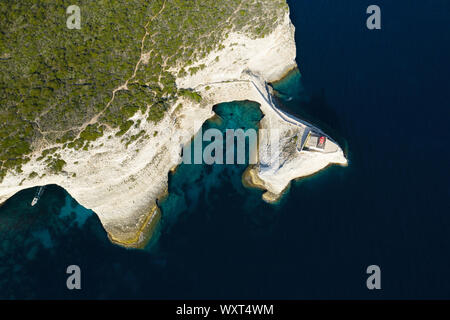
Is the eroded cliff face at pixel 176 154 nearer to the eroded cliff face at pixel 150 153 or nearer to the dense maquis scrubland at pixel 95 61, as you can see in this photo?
the eroded cliff face at pixel 150 153

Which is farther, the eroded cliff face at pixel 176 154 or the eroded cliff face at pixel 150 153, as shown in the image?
the eroded cliff face at pixel 176 154

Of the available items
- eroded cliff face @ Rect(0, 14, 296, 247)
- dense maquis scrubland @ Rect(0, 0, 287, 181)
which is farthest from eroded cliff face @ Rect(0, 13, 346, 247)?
dense maquis scrubland @ Rect(0, 0, 287, 181)

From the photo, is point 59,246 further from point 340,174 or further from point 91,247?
point 340,174

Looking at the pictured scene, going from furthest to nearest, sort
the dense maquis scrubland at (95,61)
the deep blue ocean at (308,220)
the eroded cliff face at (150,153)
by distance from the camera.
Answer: the deep blue ocean at (308,220) < the eroded cliff face at (150,153) < the dense maquis scrubland at (95,61)

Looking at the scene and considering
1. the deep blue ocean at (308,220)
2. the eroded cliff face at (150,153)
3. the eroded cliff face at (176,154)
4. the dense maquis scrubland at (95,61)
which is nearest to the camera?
the dense maquis scrubland at (95,61)

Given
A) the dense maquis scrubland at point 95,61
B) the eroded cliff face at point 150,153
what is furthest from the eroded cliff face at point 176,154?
the dense maquis scrubland at point 95,61

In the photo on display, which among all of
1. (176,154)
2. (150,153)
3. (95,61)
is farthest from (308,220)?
(95,61)
